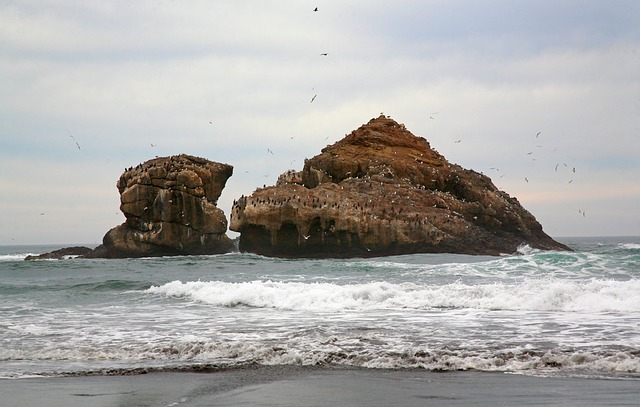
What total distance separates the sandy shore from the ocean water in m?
0.64

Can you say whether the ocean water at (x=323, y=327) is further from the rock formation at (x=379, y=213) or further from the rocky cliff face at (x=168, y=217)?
the rocky cliff face at (x=168, y=217)

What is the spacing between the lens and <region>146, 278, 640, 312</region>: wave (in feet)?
57.1

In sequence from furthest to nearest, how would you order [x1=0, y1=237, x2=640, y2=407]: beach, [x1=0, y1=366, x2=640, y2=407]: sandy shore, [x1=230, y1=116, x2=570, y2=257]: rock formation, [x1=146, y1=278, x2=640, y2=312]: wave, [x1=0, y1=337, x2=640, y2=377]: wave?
1. [x1=230, y1=116, x2=570, y2=257]: rock formation
2. [x1=146, y1=278, x2=640, y2=312]: wave
3. [x1=0, y1=337, x2=640, y2=377]: wave
4. [x1=0, y1=237, x2=640, y2=407]: beach
5. [x1=0, y1=366, x2=640, y2=407]: sandy shore

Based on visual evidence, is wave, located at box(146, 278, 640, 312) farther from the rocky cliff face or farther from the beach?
the rocky cliff face

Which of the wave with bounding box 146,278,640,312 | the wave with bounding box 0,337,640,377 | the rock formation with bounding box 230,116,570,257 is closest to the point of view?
the wave with bounding box 0,337,640,377

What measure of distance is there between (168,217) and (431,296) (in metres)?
40.0

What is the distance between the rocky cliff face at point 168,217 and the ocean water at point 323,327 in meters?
29.1

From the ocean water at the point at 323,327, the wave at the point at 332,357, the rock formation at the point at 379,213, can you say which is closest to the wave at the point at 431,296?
the ocean water at the point at 323,327

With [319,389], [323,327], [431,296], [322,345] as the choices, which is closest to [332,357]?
[322,345]

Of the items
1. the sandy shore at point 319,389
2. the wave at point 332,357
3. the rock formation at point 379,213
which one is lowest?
the sandy shore at point 319,389

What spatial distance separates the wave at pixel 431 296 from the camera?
57.1 feet

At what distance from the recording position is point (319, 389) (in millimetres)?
9016

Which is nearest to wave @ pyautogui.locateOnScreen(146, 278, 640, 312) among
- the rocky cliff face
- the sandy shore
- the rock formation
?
the sandy shore

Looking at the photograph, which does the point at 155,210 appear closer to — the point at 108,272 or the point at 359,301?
the point at 108,272
